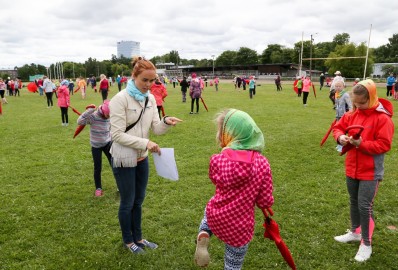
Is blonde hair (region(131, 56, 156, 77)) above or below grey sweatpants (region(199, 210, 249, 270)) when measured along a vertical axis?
above

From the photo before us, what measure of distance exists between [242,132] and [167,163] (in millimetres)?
1176

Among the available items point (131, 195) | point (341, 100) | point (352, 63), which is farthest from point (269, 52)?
point (131, 195)

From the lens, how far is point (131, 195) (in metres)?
3.56

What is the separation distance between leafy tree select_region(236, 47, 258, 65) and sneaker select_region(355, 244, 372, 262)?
407 ft

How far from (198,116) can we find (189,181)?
8681 millimetres

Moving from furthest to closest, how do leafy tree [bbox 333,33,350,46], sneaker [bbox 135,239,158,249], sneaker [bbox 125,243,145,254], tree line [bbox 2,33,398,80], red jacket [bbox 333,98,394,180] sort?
leafy tree [bbox 333,33,350,46] < tree line [bbox 2,33,398,80] < sneaker [bbox 135,239,158,249] < sneaker [bbox 125,243,145,254] < red jacket [bbox 333,98,394,180]

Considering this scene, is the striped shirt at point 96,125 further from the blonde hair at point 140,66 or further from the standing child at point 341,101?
the standing child at point 341,101

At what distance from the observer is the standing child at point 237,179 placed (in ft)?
7.89

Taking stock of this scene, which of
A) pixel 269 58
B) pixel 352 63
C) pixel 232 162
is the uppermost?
Result: pixel 269 58

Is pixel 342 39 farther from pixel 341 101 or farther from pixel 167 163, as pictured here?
pixel 167 163

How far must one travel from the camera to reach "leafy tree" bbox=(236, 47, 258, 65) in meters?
124

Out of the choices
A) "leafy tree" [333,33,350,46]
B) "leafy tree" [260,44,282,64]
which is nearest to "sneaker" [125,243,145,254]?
"leafy tree" [260,44,282,64]

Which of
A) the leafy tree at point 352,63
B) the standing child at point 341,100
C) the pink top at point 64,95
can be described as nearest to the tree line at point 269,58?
the leafy tree at point 352,63

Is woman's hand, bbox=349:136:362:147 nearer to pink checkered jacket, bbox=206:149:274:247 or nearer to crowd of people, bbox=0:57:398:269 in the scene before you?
crowd of people, bbox=0:57:398:269
